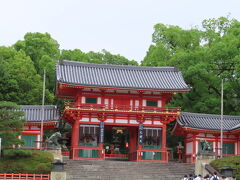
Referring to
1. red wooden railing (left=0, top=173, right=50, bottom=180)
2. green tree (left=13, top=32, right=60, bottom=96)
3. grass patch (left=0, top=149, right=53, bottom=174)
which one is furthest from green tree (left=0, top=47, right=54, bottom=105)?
red wooden railing (left=0, top=173, right=50, bottom=180)

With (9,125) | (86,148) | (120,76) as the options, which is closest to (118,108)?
(120,76)

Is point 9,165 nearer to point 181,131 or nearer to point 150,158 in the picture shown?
point 150,158

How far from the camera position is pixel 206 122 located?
45719 millimetres

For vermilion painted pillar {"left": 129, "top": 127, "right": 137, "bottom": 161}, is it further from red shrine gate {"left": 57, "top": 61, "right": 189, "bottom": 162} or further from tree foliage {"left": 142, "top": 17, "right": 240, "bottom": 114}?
tree foliage {"left": 142, "top": 17, "right": 240, "bottom": 114}

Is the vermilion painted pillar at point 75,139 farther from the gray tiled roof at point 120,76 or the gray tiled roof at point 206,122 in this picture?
the gray tiled roof at point 206,122

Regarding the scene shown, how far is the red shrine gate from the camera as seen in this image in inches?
1687

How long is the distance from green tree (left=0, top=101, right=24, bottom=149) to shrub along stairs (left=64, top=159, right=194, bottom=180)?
4.38 m

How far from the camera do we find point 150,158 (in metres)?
42.9

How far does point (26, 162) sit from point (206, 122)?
18524mm

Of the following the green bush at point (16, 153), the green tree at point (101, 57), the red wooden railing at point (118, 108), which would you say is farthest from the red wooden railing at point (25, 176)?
the green tree at point (101, 57)

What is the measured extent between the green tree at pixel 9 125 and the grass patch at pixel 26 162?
0.74 metres

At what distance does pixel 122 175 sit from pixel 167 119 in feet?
33.9

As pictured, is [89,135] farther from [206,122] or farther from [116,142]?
[116,142]

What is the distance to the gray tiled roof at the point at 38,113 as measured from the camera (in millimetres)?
43141
